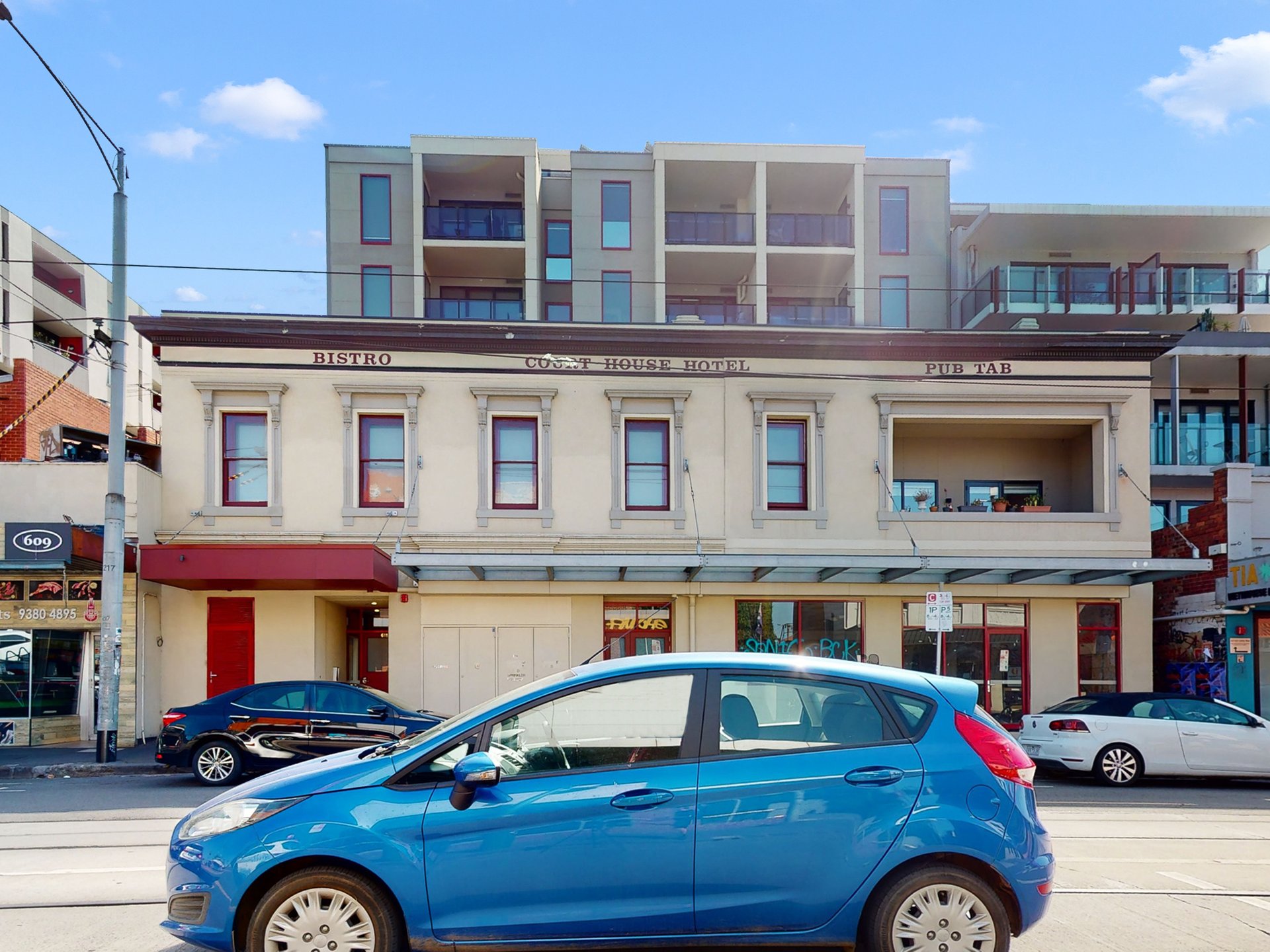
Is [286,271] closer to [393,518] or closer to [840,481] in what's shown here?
[393,518]

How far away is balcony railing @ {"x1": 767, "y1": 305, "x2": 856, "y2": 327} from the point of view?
32.8 m

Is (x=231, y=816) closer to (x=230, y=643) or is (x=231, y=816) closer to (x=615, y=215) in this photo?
→ (x=230, y=643)

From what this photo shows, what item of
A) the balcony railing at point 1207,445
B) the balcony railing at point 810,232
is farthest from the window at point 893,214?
the balcony railing at point 1207,445

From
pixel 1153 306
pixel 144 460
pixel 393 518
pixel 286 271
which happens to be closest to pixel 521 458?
pixel 393 518

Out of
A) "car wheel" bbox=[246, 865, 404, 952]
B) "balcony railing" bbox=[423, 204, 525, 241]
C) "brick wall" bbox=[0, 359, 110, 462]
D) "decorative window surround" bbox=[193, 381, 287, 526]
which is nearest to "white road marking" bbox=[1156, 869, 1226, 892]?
"car wheel" bbox=[246, 865, 404, 952]

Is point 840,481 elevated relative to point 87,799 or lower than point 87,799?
elevated

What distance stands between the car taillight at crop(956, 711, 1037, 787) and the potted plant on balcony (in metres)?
17.3

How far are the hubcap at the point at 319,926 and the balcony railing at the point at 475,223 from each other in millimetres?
28819

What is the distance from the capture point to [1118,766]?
15.1 metres

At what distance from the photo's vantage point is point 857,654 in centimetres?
2150

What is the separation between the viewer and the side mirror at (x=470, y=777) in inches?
209

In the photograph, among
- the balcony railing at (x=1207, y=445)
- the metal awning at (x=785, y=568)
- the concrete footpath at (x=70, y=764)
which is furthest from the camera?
the balcony railing at (x=1207, y=445)

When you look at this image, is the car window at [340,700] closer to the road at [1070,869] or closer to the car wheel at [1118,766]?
the road at [1070,869]

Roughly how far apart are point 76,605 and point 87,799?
770 cm
